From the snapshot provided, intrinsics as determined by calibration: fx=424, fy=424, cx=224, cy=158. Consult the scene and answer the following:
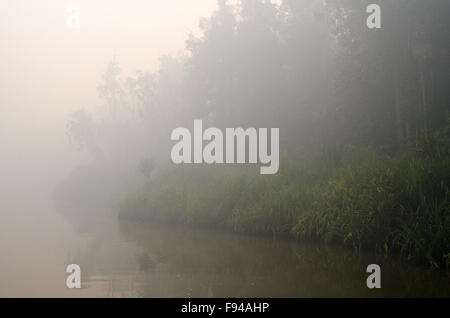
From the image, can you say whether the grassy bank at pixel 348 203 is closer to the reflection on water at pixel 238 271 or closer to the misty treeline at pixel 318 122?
the misty treeline at pixel 318 122

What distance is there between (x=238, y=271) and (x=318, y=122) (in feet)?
76.0

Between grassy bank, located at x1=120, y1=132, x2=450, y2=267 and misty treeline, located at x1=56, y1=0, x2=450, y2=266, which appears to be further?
misty treeline, located at x1=56, y1=0, x2=450, y2=266

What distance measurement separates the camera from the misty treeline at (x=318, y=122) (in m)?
10.2

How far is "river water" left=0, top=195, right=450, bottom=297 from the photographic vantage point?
7027mm

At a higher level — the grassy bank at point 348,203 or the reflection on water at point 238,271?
the grassy bank at point 348,203

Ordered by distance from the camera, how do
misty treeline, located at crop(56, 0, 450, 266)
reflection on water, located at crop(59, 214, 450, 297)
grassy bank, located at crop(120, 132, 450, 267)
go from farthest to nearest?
misty treeline, located at crop(56, 0, 450, 266) < grassy bank, located at crop(120, 132, 450, 267) < reflection on water, located at crop(59, 214, 450, 297)

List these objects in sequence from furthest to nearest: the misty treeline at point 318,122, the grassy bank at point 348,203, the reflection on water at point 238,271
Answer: the misty treeline at point 318,122 < the grassy bank at point 348,203 < the reflection on water at point 238,271

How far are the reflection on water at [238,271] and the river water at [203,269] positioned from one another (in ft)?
0.05

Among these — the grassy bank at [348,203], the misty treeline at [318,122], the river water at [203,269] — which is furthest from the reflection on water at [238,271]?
the misty treeline at [318,122]

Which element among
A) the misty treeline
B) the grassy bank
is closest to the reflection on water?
the grassy bank

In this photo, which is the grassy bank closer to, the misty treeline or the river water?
the misty treeline

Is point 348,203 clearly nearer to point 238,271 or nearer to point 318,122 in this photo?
point 238,271

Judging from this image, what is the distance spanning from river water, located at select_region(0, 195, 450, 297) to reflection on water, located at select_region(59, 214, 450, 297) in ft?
0.05

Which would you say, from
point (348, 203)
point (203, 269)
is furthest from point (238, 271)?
point (348, 203)
